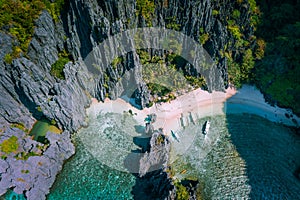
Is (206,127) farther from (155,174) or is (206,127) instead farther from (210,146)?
(155,174)

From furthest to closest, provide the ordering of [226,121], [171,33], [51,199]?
[171,33]
[226,121]
[51,199]

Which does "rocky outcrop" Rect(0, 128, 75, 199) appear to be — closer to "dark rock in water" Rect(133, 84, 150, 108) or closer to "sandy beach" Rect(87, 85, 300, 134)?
"sandy beach" Rect(87, 85, 300, 134)

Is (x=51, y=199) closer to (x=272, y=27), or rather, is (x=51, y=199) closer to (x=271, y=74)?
(x=271, y=74)

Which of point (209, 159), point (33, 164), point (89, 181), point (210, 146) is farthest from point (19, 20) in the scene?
point (209, 159)

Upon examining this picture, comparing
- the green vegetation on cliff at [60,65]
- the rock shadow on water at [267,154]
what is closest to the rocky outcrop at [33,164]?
the green vegetation on cliff at [60,65]

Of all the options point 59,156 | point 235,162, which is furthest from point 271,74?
point 59,156

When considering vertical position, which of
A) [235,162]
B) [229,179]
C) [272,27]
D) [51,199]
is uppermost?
[272,27]

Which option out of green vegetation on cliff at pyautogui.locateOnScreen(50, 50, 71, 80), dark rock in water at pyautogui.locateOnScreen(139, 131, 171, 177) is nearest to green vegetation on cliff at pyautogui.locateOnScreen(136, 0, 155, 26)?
green vegetation on cliff at pyautogui.locateOnScreen(50, 50, 71, 80)
